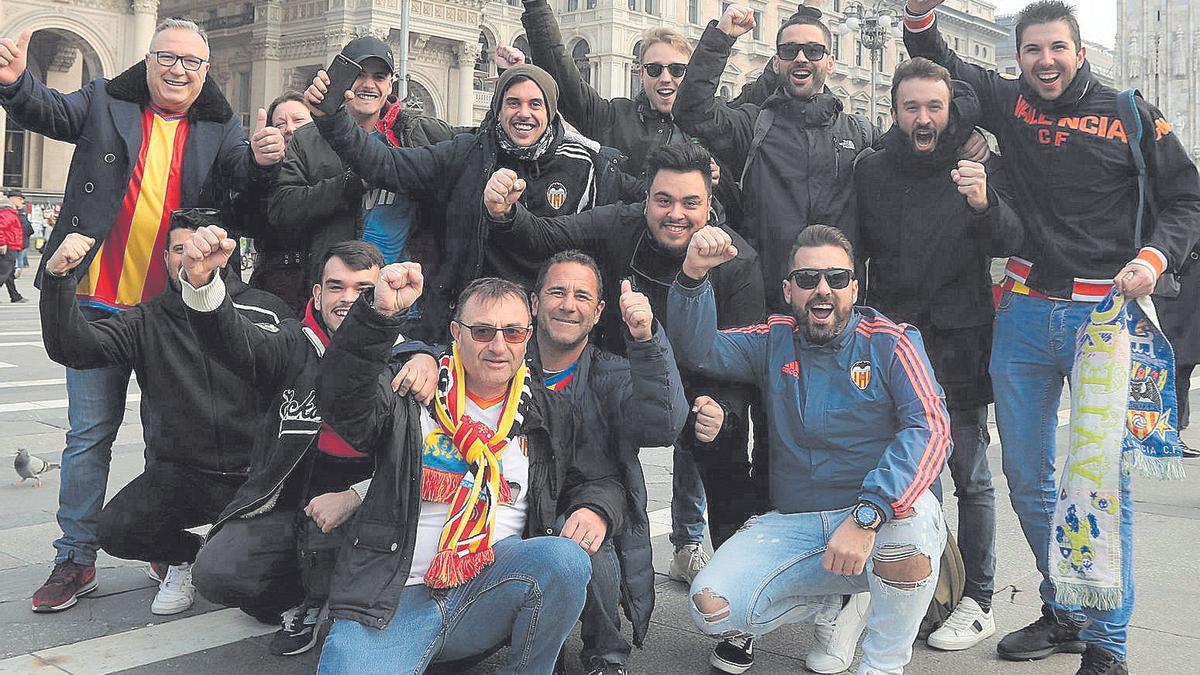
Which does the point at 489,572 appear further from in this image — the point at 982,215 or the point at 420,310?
the point at 982,215

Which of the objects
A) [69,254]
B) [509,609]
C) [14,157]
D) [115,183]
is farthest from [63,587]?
[14,157]

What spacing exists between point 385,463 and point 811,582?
5.22 feet

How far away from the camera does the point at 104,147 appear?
14.7 ft

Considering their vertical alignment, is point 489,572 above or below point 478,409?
below

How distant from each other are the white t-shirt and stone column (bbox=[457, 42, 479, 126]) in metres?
41.3

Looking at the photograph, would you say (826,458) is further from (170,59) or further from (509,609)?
(170,59)

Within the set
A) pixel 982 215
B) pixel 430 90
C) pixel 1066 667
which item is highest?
pixel 430 90

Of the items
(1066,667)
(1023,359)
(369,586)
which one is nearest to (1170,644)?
(1066,667)

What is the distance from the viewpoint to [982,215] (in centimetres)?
418

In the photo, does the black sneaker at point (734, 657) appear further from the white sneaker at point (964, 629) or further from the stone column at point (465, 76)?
the stone column at point (465, 76)

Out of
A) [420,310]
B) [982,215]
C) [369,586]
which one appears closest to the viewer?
[369,586]

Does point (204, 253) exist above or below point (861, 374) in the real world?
above

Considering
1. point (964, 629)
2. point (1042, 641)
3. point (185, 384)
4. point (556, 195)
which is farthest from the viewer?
point (556, 195)

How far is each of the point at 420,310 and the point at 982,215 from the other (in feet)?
7.90
